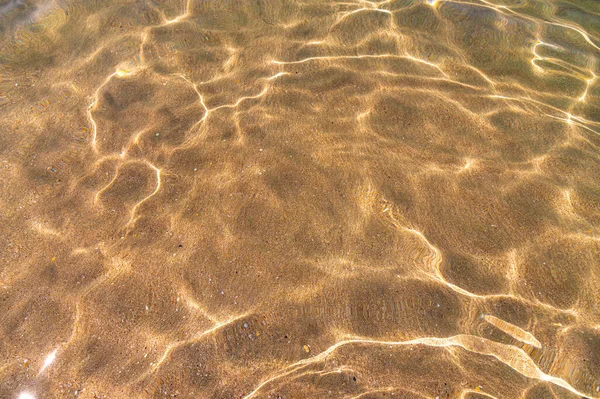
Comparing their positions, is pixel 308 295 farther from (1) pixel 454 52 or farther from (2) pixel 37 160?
(1) pixel 454 52

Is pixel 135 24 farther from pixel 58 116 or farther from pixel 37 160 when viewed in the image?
pixel 37 160

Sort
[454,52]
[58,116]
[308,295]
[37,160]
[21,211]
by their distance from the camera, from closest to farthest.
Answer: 1. [308,295]
2. [21,211]
3. [37,160]
4. [58,116]
5. [454,52]

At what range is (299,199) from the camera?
105 inches

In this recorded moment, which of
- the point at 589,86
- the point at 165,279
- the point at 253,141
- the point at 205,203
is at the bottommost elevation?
the point at 165,279

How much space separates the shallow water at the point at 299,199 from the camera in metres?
2.10

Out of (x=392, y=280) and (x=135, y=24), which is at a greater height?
(x=135, y=24)

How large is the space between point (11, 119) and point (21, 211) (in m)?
0.97

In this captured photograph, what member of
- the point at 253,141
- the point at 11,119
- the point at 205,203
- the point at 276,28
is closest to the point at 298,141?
the point at 253,141

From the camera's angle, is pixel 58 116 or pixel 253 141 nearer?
pixel 253 141

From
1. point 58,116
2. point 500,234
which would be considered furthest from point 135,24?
point 500,234

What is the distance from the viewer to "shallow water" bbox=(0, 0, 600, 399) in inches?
82.7

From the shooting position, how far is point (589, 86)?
10.8ft

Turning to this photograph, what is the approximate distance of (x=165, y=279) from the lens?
2.37 m

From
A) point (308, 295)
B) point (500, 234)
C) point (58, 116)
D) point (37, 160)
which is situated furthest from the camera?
point (58, 116)
